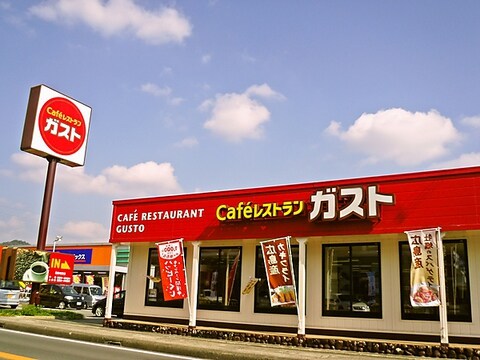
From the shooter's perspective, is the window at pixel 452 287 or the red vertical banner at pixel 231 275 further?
the red vertical banner at pixel 231 275

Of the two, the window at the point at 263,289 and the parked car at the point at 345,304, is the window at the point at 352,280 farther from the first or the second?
the window at the point at 263,289

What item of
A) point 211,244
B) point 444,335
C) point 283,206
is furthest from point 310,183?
point 444,335

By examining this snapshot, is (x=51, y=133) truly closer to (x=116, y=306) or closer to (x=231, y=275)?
(x=116, y=306)

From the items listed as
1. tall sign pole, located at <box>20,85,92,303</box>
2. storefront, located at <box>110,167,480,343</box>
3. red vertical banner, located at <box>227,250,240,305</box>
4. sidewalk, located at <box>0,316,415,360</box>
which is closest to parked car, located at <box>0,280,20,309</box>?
tall sign pole, located at <box>20,85,92,303</box>

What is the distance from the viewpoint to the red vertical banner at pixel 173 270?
53.7 feet

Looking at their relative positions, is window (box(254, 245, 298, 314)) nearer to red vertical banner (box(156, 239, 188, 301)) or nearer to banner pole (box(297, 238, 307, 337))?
banner pole (box(297, 238, 307, 337))

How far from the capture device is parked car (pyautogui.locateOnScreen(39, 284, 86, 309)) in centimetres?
3016

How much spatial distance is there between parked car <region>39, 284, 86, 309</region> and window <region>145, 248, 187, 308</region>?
14.6 m

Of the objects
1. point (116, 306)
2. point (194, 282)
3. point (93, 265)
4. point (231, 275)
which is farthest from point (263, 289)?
point (93, 265)

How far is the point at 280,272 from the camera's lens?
47.9ft

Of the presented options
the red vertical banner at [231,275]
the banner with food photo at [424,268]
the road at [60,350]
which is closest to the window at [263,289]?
the red vertical banner at [231,275]

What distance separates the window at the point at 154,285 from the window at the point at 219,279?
1.32 metres

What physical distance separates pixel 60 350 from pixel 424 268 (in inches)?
370

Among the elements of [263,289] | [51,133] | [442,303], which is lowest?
[442,303]
